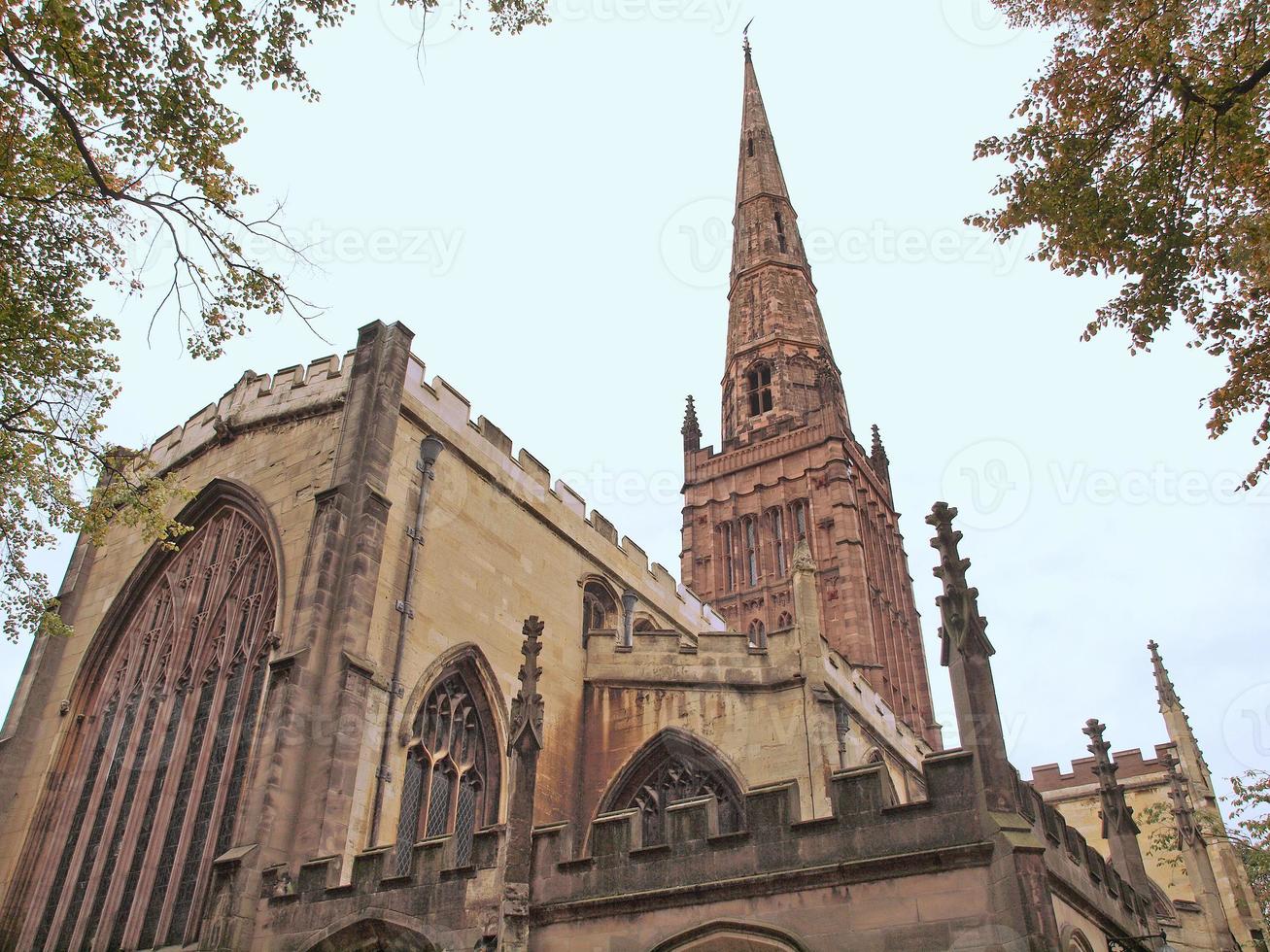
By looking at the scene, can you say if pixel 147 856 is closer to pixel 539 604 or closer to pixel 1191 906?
pixel 539 604

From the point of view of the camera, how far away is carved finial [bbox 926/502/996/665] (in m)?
9.52

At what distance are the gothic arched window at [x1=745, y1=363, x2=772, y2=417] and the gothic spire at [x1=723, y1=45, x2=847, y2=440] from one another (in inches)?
1.9

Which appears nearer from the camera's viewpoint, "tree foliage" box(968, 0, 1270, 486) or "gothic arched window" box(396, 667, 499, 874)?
"tree foliage" box(968, 0, 1270, 486)

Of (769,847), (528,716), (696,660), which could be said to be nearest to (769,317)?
(696,660)

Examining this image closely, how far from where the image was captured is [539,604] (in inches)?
750

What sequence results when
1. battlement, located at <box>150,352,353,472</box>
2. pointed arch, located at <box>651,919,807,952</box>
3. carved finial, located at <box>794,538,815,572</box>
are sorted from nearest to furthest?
pointed arch, located at <box>651,919,807,952</box>
battlement, located at <box>150,352,353,472</box>
carved finial, located at <box>794,538,815,572</box>

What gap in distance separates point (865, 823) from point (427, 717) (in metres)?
8.31

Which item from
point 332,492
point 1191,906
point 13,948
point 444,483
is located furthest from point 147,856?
point 1191,906

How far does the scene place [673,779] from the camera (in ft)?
57.8

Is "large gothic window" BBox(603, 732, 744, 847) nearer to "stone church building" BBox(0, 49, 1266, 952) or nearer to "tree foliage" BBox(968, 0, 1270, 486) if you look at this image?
"stone church building" BBox(0, 49, 1266, 952)

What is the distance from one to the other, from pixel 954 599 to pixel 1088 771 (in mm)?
22857

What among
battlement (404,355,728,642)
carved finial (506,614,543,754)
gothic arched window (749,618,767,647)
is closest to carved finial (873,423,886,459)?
gothic arched window (749,618,767,647)

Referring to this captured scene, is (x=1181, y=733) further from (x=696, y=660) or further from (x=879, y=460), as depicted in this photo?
(x=879, y=460)

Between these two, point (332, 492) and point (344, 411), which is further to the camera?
point (344, 411)
